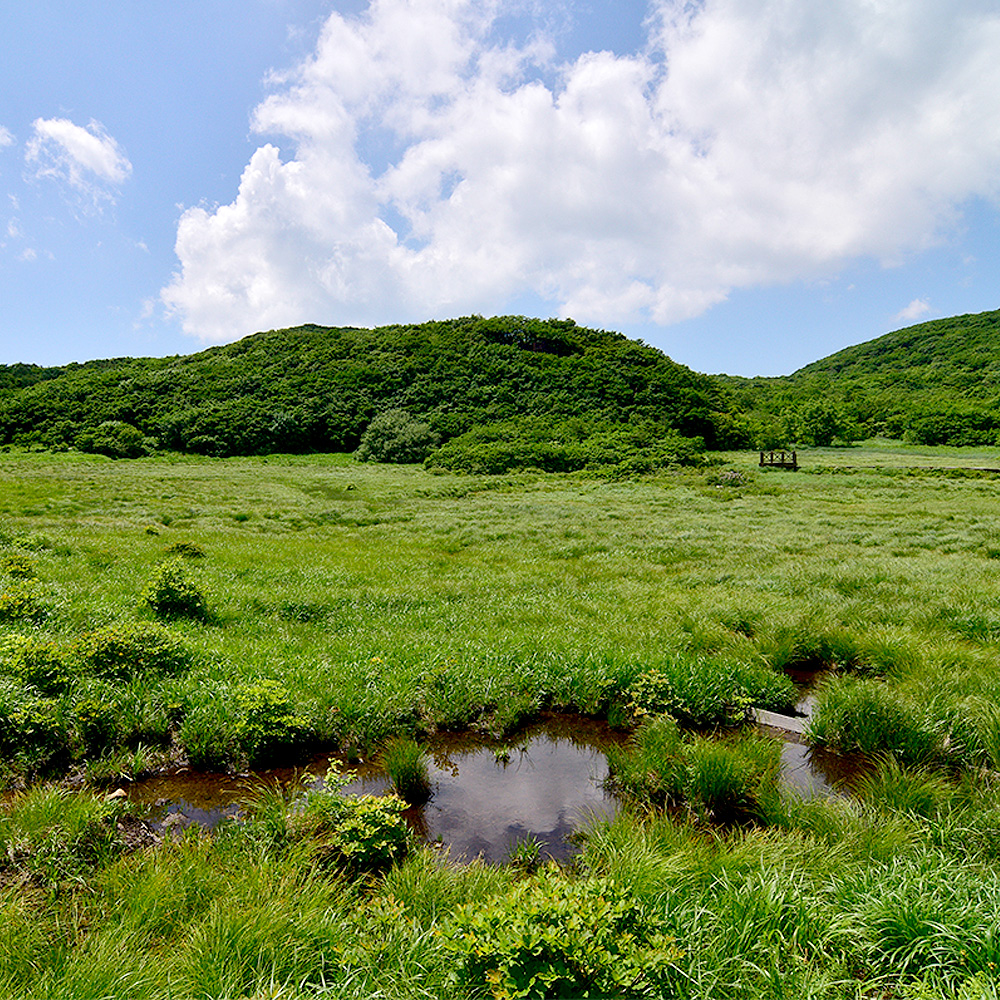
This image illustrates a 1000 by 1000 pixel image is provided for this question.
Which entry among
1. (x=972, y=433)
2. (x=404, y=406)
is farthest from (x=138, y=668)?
(x=972, y=433)

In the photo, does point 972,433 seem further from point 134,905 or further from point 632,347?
point 134,905

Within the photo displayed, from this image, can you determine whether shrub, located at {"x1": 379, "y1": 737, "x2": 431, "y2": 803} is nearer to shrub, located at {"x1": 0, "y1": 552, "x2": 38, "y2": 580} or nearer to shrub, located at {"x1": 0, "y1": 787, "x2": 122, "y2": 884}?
shrub, located at {"x1": 0, "y1": 787, "x2": 122, "y2": 884}

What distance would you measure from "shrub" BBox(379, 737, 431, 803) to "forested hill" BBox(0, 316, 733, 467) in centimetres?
5711

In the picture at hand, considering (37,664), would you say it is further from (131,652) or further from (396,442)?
(396,442)

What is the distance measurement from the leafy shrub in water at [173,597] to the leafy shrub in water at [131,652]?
222cm

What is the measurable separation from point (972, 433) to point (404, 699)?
104 m

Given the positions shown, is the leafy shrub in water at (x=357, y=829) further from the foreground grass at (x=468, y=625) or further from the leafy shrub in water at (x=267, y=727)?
the foreground grass at (x=468, y=625)

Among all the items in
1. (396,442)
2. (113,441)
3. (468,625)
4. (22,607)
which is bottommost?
(468,625)

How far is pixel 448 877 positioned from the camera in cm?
447

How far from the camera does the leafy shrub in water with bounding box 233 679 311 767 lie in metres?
6.55

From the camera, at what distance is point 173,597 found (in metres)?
10.6

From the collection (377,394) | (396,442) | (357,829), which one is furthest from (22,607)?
(377,394)

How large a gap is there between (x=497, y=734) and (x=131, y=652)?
17.2ft

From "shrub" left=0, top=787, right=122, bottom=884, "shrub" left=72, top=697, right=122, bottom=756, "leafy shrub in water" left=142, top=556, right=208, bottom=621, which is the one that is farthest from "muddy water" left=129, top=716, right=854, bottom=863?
"leafy shrub in water" left=142, top=556, right=208, bottom=621
